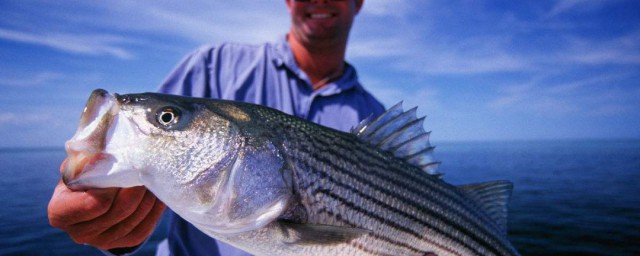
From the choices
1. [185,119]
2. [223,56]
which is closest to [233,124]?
[185,119]

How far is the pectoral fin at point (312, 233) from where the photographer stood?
6.68ft

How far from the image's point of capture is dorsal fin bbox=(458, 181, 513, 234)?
9.87 feet

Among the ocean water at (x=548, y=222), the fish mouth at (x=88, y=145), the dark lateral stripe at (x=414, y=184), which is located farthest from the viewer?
the ocean water at (x=548, y=222)

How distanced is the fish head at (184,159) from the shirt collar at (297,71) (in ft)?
6.87

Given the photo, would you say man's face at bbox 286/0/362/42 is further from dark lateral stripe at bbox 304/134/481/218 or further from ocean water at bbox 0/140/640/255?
ocean water at bbox 0/140/640/255

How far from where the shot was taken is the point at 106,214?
2.05 metres

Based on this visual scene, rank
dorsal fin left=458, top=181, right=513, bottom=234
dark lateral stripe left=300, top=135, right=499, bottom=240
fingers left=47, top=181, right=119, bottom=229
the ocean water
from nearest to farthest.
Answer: fingers left=47, top=181, right=119, bottom=229
dark lateral stripe left=300, top=135, right=499, bottom=240
dorsal fin left=458, top=181, right=513, bottom=234
the ocean water

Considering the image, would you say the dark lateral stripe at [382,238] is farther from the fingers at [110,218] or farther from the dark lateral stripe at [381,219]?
the fingers at [110,218]

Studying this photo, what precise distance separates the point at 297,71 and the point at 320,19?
696 millimetres

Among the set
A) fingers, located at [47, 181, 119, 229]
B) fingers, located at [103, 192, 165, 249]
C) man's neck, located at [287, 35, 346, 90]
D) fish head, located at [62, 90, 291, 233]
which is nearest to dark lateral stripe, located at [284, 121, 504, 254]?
fish head, located at [62, 90, 291, 233]

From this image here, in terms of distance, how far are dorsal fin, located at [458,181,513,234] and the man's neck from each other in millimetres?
2079

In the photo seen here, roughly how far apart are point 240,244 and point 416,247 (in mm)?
1134

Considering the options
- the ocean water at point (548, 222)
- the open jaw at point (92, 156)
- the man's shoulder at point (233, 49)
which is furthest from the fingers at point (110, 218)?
the ocean water at point (548, 222)

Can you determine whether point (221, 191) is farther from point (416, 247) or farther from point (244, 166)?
point (416, 247)
